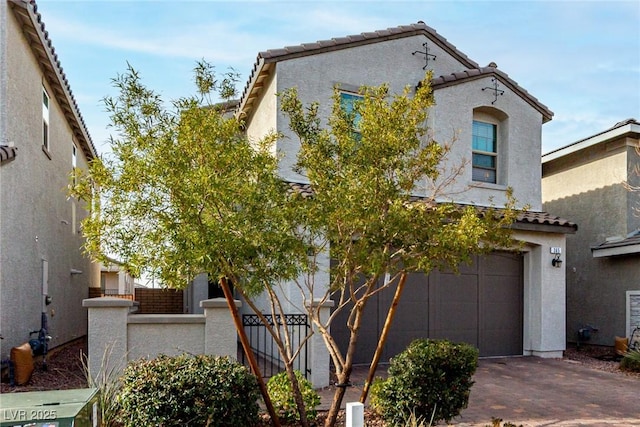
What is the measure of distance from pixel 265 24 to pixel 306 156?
8.34 ft

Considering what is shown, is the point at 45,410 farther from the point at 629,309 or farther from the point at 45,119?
the point at 629,309

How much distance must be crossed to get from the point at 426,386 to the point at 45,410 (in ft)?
15.0

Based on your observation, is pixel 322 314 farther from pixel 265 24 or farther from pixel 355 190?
pixel 265 24

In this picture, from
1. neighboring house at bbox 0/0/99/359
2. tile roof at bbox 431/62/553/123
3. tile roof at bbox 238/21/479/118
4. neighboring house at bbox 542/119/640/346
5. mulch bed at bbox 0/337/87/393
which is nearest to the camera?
mulch bed at bbox 0/337/87/393

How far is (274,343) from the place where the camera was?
38.7 feet

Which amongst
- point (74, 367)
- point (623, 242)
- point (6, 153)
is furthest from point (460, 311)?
point (6, 153)

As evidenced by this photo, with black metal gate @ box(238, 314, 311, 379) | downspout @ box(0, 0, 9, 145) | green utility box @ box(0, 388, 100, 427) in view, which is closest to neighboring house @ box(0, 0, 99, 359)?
downspout @ box(0, 0, 9, 145)

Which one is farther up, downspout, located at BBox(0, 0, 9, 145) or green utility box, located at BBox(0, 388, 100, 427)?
downspout, located at BBox(0, 0, 9, 145)

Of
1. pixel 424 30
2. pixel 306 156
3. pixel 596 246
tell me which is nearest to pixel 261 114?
pixel 424 30

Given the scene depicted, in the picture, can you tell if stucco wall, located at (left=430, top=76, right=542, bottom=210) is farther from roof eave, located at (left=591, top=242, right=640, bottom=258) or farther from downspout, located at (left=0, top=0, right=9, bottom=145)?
downspout, located at (left=0, top=0, right=9, bottom=145)

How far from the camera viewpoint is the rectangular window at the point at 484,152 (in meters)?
Result: 14.1

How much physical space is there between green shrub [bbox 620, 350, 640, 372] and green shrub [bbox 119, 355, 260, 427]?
991cm

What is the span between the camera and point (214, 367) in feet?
19.6

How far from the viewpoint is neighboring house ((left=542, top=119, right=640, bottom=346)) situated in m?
14.9
